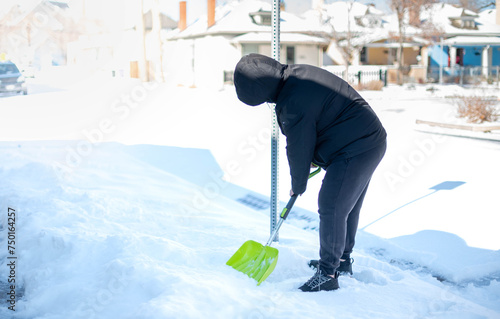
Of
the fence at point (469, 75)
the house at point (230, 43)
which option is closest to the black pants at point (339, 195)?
the fence at point (469, 75)

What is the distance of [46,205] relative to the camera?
4605 millimetres

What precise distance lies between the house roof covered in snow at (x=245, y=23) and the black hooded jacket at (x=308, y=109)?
30292 millimetres

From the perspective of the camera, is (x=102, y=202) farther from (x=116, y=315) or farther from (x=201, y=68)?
(x=201, y=68)

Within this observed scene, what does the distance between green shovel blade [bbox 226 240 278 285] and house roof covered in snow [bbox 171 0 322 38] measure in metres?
30.0

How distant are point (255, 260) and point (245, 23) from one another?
3226cm

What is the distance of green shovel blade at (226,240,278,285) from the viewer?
3.32 m

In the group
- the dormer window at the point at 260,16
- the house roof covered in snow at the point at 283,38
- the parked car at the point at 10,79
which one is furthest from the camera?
the dormer window at the point at 260,16

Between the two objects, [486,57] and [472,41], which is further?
[486,57]

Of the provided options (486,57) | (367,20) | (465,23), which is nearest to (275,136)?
(367,20)

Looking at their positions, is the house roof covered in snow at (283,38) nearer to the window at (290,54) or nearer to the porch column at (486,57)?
the window at (290,54)

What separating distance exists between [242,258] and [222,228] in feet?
3.48

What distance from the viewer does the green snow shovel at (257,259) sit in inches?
131

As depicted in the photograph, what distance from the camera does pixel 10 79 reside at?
1830cm

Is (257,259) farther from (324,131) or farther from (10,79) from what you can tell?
(10,79)
